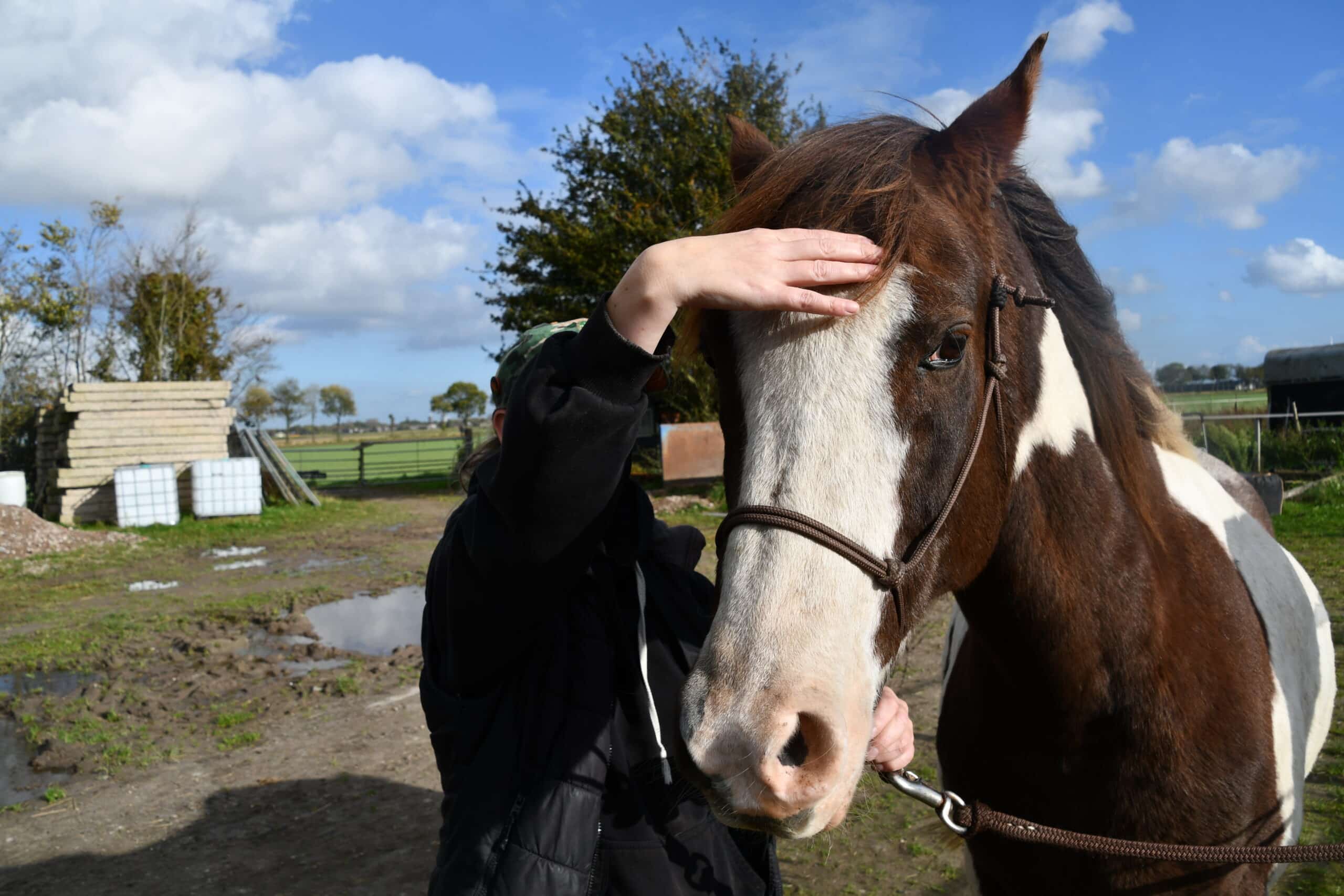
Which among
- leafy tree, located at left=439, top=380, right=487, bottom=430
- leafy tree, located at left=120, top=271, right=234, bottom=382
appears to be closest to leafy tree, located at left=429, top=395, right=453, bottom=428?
leafy tree, located at left=439, top=380, right=487, bottom=430

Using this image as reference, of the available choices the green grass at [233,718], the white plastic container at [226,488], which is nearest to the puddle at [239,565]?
the white plastic container at [226,488]

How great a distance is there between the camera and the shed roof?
1567 cm

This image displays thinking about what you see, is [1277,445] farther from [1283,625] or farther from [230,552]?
[230,552]

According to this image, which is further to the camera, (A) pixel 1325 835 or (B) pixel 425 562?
(B) pixel 425 562

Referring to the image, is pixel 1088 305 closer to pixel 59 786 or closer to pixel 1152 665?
pixel 1152 665

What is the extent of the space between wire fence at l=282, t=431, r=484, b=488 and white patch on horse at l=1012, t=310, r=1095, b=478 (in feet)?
61.8

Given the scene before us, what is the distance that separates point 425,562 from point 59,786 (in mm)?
5730

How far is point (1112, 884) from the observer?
1.68 m

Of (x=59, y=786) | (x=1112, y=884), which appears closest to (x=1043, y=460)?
(x=1112, y=884)

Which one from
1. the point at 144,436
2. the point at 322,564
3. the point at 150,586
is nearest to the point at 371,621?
the point at 322,564

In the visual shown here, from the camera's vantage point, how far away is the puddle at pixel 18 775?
4.30m

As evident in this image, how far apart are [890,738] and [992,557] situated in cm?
41

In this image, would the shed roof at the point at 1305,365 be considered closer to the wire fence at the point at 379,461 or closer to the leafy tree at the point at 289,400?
the wire fence at the point at 379,461

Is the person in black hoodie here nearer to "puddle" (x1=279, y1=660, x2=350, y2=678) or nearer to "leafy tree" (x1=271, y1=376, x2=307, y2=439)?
"puddle" (x1=279, y1=660, x2=350, y2=678)
